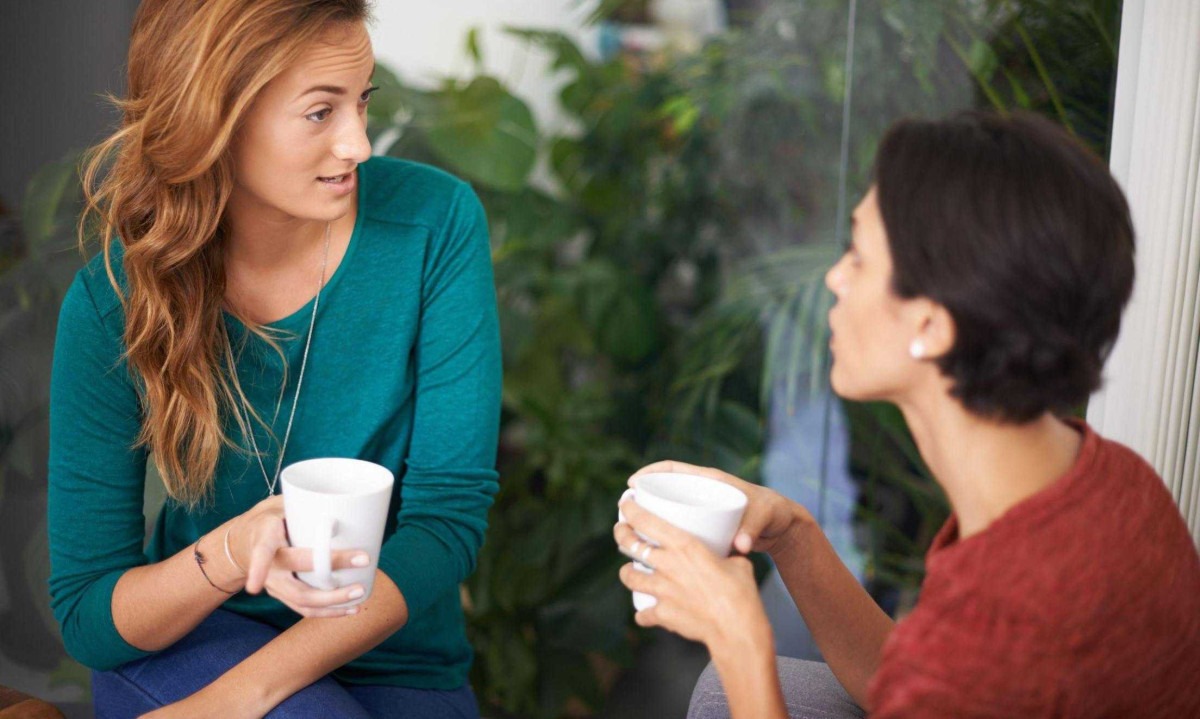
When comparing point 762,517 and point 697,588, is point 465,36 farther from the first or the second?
point 697,588

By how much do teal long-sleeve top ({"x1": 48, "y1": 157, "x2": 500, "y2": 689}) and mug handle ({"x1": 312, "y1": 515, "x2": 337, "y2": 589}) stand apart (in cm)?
33

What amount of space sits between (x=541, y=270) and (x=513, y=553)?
0.60 metres

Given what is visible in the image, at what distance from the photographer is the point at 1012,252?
33.4 inches

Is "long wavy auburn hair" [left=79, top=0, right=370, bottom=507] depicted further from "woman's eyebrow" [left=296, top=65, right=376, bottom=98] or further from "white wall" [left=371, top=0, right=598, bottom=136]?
"white wall" [left=371, top=0, right=598, bottom=136]

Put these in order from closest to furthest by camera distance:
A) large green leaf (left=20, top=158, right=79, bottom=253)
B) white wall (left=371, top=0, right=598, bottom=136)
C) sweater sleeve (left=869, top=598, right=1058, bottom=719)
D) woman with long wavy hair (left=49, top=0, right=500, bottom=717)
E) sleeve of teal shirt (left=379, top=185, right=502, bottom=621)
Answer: sweater sleeve (left=869, top=598, right=1058, bottom=719) < woman with long wavy hair (left=49, top=0, right=500, bottom=717) < sleeve of teal shirt (left=379, top=185, right=502, bottom=621) < large green leaf (left=20, top=158, right=79, bottom=253) < white wall (left=371, top=0, right=598, bottom=136)

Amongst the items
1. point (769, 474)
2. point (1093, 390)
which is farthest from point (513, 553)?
point (1093, 390)

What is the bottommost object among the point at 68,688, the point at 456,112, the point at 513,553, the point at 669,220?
the point at 68,688

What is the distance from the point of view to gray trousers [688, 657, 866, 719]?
1.22 m

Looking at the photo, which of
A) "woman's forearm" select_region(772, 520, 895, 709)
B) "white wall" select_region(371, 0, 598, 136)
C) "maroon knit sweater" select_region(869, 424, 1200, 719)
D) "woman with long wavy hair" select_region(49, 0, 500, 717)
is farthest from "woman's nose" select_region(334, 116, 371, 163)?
"white wall" select_region(371, 0, 598, 136)

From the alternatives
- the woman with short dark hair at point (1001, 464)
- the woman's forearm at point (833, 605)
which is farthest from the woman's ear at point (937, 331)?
the woman's forearm at point (833, 605)

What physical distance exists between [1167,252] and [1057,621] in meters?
0.74

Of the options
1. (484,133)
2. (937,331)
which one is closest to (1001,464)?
(937,331)

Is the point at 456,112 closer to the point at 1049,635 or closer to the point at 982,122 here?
the point at 982,122

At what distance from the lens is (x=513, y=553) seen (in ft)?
7.66
